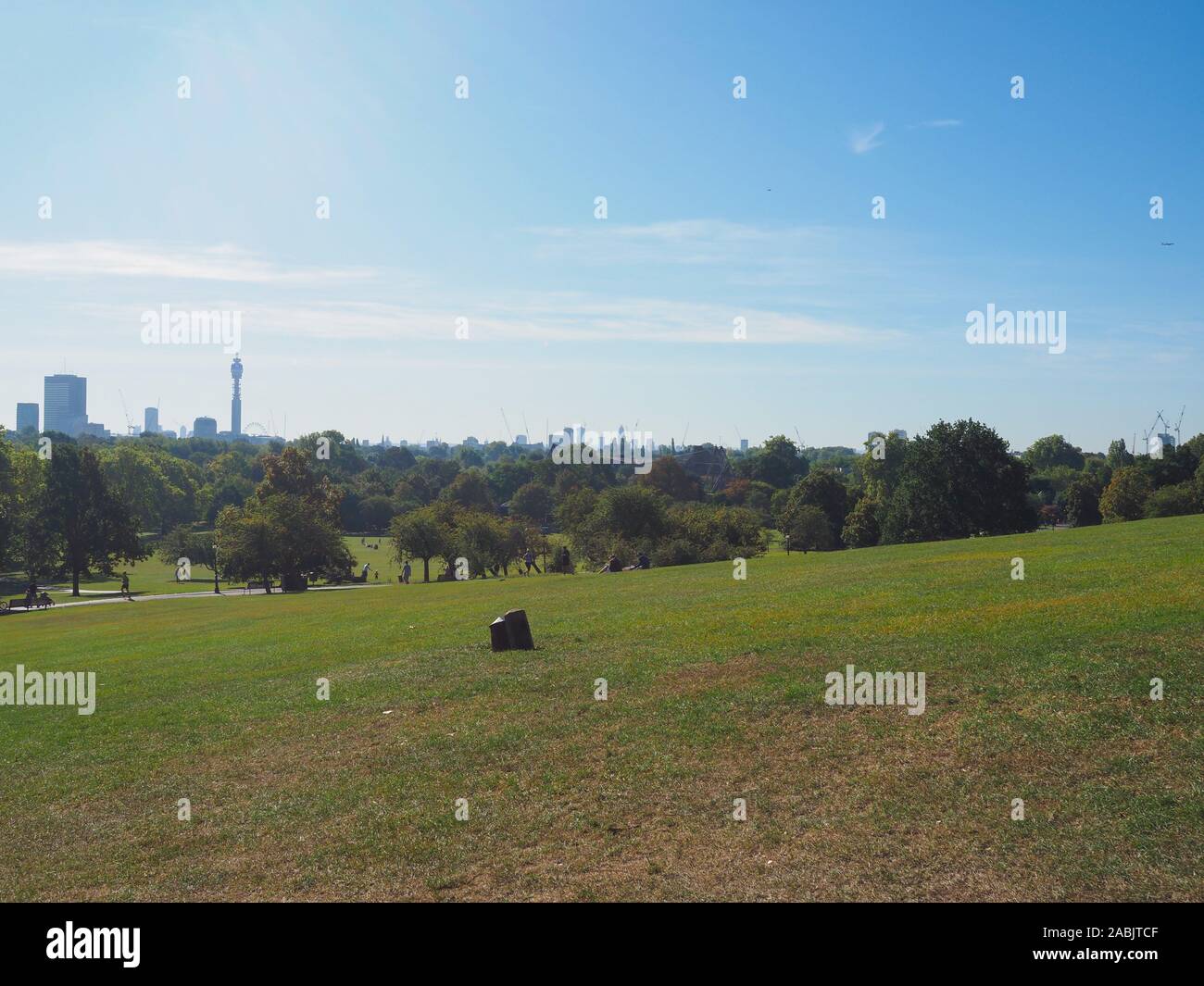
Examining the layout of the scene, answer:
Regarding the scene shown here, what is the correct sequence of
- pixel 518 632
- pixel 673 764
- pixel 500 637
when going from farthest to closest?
1. pixel 518 632
2. pixel 500 637
3. pixel 673 764

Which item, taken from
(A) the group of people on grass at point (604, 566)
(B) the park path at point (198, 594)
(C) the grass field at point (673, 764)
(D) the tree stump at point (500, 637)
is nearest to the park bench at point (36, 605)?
(B) the park path at point (198, 594)

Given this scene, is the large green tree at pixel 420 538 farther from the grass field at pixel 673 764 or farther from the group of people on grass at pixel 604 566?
the grass field at pixel 673 764

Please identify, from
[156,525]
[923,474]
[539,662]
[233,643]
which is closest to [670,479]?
[923,474]

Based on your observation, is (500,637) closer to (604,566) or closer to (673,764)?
(673,764)

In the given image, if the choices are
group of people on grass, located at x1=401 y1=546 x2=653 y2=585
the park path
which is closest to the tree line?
the park path

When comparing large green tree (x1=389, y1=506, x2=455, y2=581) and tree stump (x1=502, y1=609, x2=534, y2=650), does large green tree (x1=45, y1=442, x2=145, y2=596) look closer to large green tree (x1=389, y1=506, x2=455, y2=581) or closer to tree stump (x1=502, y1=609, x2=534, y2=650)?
large green tree (x1=389, y1=506, x2=455, y2=581)

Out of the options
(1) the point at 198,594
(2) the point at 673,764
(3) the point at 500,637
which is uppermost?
(3) the point at 500,637
